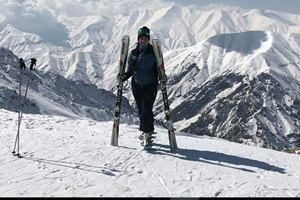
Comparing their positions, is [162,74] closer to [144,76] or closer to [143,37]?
[144,76]

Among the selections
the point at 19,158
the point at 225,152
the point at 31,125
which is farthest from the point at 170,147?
the point at 31,125

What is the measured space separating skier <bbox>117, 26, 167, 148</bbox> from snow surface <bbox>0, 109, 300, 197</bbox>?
1.04 metres

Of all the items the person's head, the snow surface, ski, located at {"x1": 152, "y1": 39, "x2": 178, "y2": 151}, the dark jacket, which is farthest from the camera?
ski, located at {"x1": 152, "y1": 39, "x2": 178, "y2": 151}

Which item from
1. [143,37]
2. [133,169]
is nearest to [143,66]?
[143,37]

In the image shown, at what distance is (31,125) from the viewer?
14.5m

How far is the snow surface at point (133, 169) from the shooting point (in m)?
7.29

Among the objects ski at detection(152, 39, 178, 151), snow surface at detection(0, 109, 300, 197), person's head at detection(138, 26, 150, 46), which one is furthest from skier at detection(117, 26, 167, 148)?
snow surface at detection(0, 109, 300, 197)

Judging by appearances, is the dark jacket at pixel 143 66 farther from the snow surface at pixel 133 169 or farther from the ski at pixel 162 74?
the snow surface at pixel 133 169

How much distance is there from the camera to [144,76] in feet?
35.3

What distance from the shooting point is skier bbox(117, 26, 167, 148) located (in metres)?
10.6

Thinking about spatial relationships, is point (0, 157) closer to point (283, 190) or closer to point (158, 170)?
point (158, 170)

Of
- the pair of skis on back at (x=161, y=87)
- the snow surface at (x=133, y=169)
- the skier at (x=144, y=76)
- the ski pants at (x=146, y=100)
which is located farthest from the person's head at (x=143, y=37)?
the snow surface at (x=133, y=169)

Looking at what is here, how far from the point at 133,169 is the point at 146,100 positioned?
2.88 metres

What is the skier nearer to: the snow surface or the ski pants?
the ski pants
